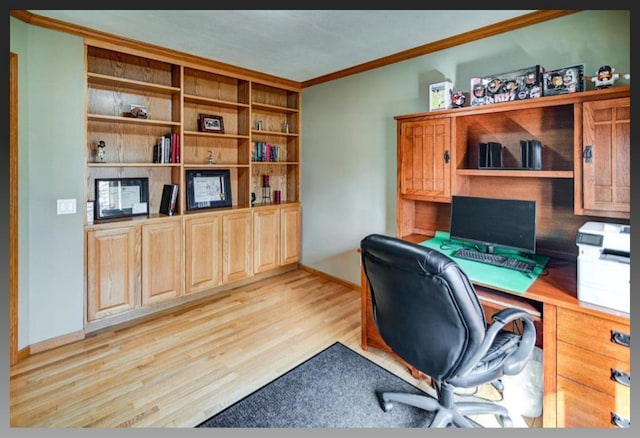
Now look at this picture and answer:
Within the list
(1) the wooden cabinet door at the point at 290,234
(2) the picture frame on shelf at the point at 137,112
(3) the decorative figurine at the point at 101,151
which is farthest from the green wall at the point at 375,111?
(3) the decorative figurine at the point at 101,151

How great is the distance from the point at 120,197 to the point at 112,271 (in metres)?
0.63

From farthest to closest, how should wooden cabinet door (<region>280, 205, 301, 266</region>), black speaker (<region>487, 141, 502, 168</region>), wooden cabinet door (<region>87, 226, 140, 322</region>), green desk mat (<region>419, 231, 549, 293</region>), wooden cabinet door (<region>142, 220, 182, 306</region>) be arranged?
wooden cabinet door (<region>280, 205, 301, 266</region>)
wooden cabinet door (<region>142, 220, 182, 306</region>)
wooden cabinet door (<region>87, 226, 140, 322</region>)
black speaker (<region>487, 141, 502, 168</region>)
green desk mat (<region>419, 231, 549, 293</region>)

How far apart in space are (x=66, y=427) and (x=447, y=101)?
282cm

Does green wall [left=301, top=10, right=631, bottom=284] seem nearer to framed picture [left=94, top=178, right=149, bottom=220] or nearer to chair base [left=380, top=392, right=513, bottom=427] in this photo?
chair base [left=380, top=392, right=513, bottom=427]

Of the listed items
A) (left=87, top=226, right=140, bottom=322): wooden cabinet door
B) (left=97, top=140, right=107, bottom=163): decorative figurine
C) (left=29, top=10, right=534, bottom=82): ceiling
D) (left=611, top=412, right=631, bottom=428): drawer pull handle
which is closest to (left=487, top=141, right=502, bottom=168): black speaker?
(left=29, top=10, right=534, bottom=82): ceiling

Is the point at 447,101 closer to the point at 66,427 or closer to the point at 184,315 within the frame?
the point at 184,315

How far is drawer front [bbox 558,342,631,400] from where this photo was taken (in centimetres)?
131

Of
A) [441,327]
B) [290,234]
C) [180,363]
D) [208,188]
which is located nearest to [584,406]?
[441,327]

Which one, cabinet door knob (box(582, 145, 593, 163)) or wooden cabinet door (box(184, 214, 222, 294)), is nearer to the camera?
cabinet door knob (box(582, 145, 593, 163))

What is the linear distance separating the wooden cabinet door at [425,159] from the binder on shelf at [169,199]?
1875 mm

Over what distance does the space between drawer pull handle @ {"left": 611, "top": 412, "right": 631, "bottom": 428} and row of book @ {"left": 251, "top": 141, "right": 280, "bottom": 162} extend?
10.5 feet

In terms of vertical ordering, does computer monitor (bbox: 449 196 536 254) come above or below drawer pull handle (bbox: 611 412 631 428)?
above

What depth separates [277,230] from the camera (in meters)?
3.64

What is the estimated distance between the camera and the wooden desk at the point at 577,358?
1.32 metres
